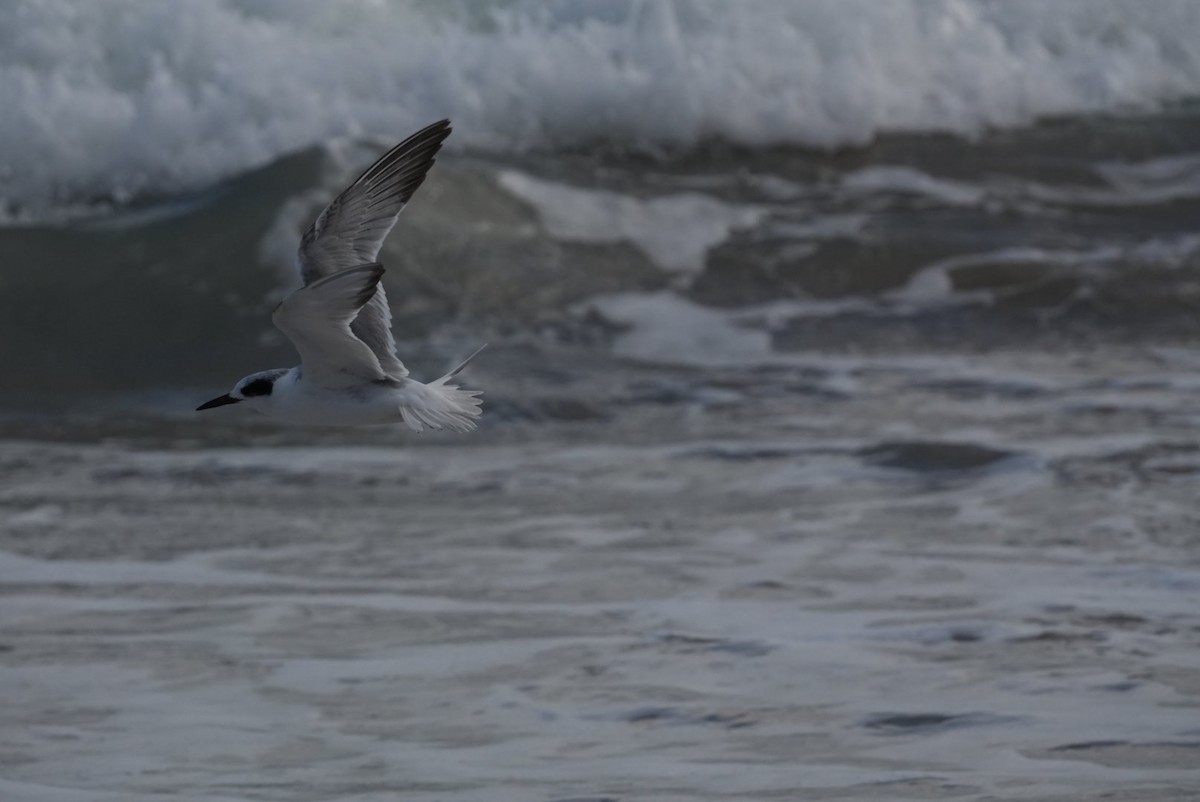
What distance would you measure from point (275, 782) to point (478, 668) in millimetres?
872

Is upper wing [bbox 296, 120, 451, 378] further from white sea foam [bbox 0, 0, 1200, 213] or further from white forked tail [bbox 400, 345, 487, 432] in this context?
white sea foam [bbox 0, 0, 1200, 213]

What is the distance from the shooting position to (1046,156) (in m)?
11.2

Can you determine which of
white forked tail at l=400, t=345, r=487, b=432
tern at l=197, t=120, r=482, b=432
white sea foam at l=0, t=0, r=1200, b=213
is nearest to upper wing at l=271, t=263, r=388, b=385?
tern at l=197, t=120, r=482, b=432

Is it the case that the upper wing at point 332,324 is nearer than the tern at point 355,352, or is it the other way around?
the upper wing at point 332,324

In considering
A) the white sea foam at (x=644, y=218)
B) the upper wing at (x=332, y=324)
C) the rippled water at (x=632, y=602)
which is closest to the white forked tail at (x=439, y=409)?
the upper wing at (x=332, y=324)

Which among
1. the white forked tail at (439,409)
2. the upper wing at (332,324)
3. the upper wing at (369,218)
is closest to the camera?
the upper wing at (332,324)

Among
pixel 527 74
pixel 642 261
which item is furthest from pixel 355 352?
pixel 527 74

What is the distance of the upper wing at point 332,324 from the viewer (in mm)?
4000

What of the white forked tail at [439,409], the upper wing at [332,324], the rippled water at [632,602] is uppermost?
the upper wing at [332,324]

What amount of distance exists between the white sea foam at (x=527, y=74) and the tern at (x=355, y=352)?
225 inches

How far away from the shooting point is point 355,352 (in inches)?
172

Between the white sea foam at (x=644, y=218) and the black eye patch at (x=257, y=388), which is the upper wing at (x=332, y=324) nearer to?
the black eye patch at (x=257, y=388)

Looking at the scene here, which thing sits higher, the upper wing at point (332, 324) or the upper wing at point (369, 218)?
the upper wing at point (369, 218)

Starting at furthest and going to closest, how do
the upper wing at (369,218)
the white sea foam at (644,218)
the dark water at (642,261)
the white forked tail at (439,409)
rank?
the white sea foam at (644,218), the dark water at (642,261), the upper wing at (369,218), the white forked tail at (439,409)
